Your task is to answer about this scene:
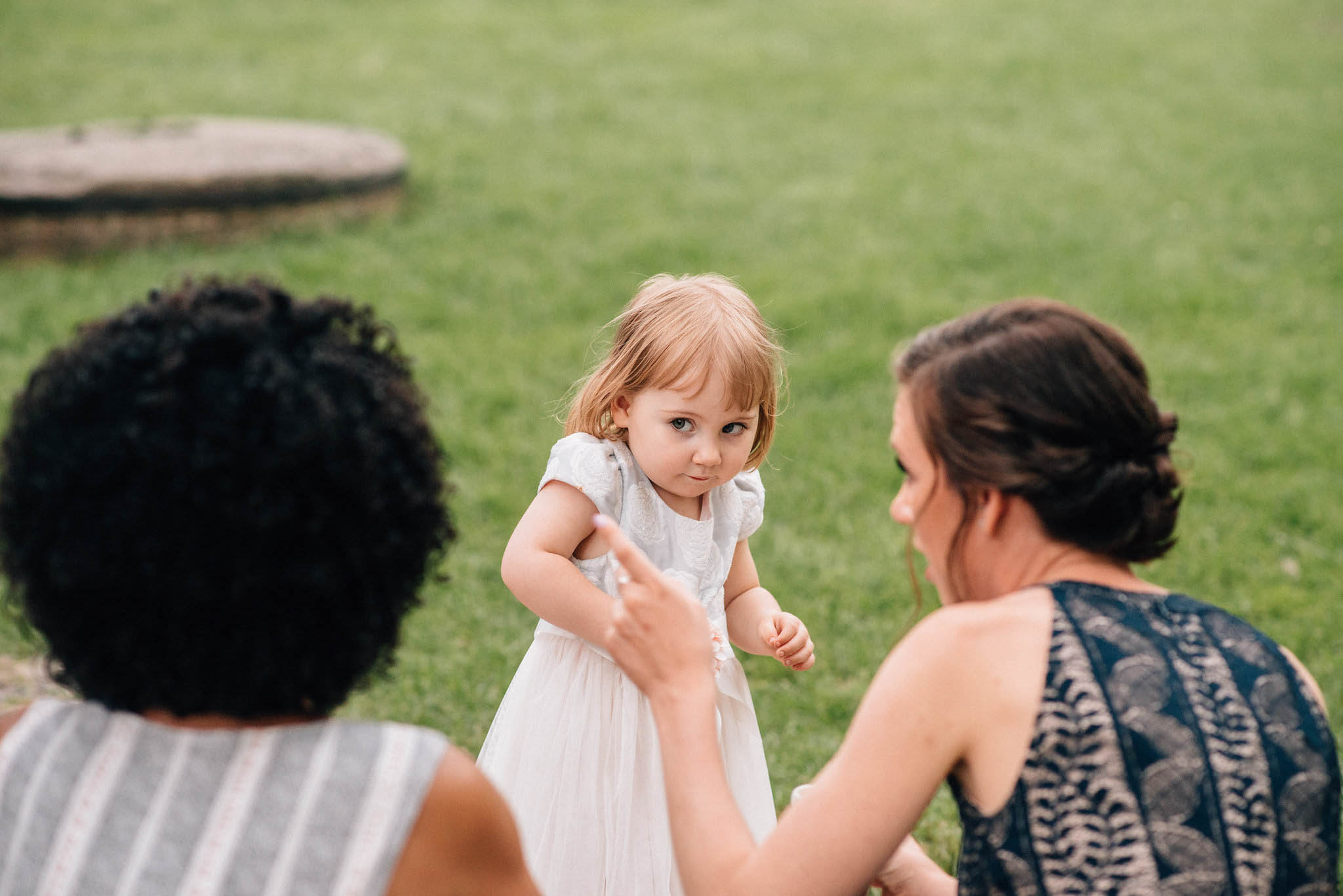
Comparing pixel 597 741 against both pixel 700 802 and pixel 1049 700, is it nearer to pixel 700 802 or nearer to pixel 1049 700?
pixel 700 802

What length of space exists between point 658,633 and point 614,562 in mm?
590

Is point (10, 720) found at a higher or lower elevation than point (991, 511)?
lower

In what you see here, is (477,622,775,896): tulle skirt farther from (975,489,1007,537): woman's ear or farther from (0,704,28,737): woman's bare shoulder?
(0,704,28,737): woman's bare shoulder

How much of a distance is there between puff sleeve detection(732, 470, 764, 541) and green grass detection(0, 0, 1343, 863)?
0.81 metres

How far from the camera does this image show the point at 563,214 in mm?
7496

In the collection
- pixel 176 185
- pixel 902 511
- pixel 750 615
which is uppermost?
pixel 902 511

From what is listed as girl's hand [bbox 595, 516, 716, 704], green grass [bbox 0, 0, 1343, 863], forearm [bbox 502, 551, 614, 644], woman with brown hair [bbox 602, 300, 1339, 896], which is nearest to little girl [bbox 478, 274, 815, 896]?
forearm [bbox 502, 551, 614, 644]

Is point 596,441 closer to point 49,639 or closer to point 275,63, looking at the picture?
point 49,639

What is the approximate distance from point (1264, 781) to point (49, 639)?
1398 millimetres

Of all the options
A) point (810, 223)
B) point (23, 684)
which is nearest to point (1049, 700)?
point (23, 684)

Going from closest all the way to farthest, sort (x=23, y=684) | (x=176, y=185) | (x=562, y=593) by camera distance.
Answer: (x=562, y=593), (x=23, y=684), (x=176, y=185)

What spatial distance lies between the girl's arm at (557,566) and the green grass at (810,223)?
3.26ft

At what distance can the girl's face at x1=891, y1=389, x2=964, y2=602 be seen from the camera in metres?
1.66

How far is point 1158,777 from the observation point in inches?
57.4
